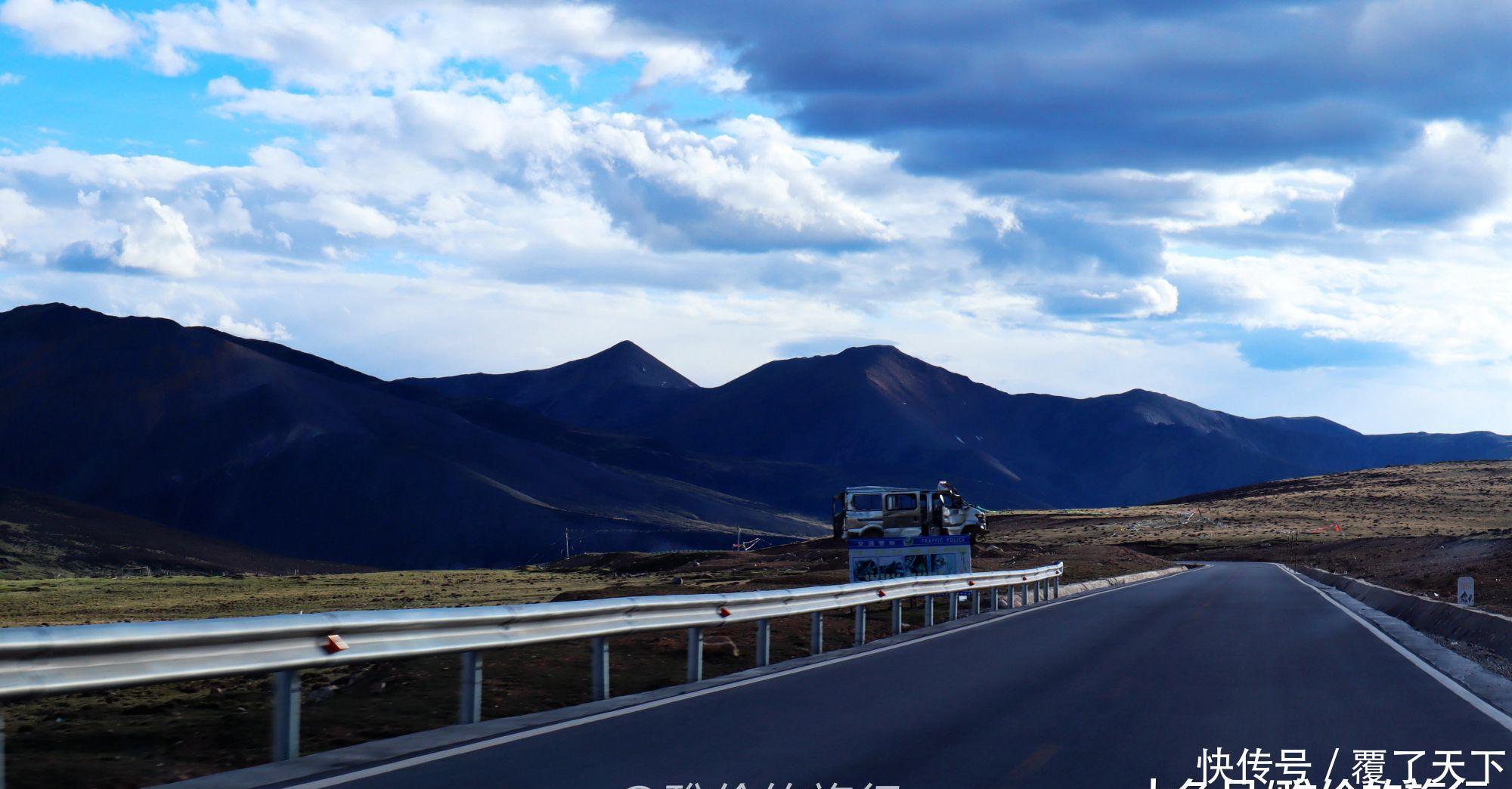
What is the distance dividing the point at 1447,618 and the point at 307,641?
744 inches

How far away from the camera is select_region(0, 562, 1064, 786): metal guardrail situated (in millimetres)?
7516

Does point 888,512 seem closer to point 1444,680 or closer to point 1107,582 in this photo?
point 1107,582

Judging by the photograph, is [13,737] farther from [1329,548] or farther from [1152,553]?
[1152,553]

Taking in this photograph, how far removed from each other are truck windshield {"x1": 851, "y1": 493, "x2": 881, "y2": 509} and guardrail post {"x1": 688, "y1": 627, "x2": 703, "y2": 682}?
120 ft

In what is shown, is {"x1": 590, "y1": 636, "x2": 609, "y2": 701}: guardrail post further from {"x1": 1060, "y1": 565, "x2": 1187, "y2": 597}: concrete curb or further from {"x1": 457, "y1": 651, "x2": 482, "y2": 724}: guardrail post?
{"x1": 1060, "y1": 565, "x2": 1187, "y2": 597}: concrete curb

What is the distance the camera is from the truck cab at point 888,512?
5062 centimetres

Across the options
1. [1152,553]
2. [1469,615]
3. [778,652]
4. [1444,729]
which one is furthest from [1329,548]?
[1444,729]

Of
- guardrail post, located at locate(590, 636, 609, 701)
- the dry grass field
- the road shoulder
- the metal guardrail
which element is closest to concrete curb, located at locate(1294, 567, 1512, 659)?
the dry grass field

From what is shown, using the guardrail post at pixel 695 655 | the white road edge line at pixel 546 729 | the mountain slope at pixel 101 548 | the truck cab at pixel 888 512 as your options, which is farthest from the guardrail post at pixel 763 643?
the mountain slope at pixel 101 548

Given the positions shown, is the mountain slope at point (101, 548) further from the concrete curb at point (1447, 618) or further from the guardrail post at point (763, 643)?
the guardrail post at point (763, 643)

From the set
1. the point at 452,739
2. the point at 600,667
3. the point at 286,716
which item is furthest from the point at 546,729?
the point at 600,667

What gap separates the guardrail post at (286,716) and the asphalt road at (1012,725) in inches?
34.6

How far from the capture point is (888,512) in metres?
51.2

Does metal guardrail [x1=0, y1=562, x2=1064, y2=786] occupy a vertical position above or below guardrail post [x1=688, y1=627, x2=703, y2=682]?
above
